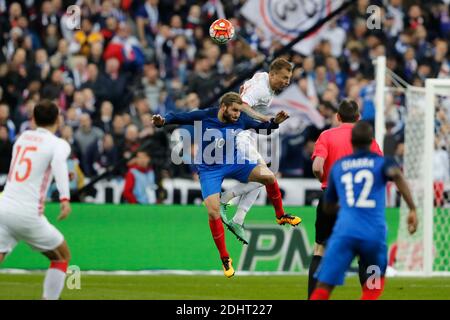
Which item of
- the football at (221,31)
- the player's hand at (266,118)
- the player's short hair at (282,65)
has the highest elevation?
the football at (221,31)

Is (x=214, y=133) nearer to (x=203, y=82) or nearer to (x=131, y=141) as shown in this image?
(x=131, y=141)

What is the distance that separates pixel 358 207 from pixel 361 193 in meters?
0.14

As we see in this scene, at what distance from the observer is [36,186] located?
39.2 ft

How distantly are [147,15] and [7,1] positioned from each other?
9.57 ft

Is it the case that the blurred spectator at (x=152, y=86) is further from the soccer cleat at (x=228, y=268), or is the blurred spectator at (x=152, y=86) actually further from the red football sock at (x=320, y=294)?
the red football sock at (x=320, y=294)

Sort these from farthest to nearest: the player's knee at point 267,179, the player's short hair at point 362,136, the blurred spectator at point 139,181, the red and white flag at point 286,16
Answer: the red and white flag at point 286,16
the blurred spectator at point 139,181
the player's knee at point 267,179
the player's short hair at point 362,136

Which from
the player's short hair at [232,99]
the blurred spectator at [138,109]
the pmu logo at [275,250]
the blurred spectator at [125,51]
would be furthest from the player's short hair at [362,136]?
the blurred spectator at [125,51]

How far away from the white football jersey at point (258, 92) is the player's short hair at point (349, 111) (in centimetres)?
224

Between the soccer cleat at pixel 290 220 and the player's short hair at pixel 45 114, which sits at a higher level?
the player's short hair at pixel 45 114

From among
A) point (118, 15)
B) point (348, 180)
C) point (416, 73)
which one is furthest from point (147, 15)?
point (348, 180)

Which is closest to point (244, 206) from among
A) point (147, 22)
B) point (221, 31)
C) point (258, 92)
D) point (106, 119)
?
point (258, 92)

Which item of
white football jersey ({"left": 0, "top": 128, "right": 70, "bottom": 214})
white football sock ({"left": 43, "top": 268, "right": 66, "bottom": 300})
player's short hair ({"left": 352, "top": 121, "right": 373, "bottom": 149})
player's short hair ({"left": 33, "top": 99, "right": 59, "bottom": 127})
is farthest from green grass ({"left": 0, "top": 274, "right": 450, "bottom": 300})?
player's short hair ({"left": 352, "top": 121, "right": 373, "bottom": 149})

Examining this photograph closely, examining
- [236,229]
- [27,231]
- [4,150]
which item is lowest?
[236,229]

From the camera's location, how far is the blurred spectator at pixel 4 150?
21047 millimetres
